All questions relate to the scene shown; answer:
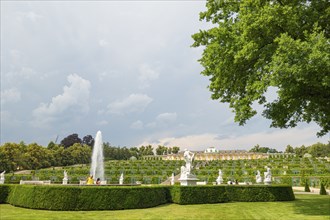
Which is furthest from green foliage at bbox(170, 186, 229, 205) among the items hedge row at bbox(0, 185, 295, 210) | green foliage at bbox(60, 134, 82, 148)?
green foliage at bbox(60, 134, 82, 148)

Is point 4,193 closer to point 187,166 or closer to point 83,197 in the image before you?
point 83,197

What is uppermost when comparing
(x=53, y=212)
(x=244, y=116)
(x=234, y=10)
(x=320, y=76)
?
(x=234, y=10)

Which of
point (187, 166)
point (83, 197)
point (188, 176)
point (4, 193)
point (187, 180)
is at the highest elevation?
point (187, 166)

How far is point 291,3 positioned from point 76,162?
359 feet

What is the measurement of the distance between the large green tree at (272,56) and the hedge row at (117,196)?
641cm

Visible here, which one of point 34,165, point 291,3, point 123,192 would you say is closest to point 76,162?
point 34,165

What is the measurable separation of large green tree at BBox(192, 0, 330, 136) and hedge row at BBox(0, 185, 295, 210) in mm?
6411

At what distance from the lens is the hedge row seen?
17953mm

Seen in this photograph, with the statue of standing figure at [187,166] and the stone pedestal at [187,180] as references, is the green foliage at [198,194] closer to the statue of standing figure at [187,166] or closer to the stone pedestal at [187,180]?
the stone pedestal at [187,180]

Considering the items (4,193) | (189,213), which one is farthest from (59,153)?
(189,213)

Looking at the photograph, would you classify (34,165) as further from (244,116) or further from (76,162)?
(244,116)

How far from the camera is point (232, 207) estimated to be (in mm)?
19578

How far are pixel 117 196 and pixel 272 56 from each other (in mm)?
11609

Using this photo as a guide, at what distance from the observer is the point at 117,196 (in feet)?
60.8
